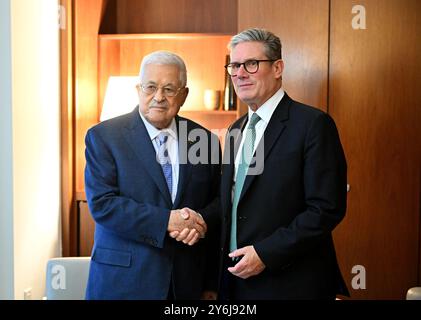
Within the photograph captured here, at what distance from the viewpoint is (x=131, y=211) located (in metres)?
1.81

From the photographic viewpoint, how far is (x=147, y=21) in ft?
12.9

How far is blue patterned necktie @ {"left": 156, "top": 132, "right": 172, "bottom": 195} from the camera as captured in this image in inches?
75.5

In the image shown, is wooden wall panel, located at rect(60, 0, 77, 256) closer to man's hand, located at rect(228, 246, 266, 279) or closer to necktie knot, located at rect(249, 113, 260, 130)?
necktie knot, located at rect(249, 113, 260, 130)

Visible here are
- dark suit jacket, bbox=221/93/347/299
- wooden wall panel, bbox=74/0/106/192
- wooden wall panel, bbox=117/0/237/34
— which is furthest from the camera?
wooden wall panel, bbox=117/0/237/34

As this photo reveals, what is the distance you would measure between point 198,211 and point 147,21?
2.28 m

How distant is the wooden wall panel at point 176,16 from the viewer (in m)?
3.84

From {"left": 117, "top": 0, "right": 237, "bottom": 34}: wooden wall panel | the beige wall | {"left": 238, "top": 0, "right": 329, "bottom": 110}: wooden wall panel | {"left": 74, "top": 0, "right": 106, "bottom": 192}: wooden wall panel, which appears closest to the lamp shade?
{"left": 74, "top": 0, "right": 106, "bottom": 192}: wooden wall panel

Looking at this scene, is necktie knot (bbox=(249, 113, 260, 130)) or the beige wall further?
the beige wall

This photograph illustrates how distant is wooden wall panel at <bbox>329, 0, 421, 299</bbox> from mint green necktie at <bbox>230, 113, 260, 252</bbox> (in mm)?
1349

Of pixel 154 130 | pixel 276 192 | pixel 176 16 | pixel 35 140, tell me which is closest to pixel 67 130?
pixel 35 140

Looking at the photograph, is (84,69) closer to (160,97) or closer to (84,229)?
(84,229)

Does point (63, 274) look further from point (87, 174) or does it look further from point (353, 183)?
point (353, 183)

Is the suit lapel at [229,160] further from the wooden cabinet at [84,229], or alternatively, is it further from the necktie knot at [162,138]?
the wooden cabinet at [84,229]

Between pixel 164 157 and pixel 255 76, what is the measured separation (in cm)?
39
